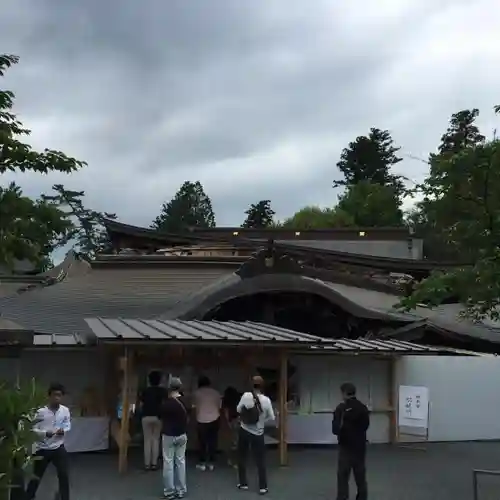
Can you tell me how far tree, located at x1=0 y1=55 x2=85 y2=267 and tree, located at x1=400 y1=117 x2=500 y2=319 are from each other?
7012mm

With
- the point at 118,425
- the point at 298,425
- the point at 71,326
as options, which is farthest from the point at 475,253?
the point at 71,326

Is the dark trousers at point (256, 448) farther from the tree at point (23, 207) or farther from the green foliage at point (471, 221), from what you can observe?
the tree at point (23, 207)

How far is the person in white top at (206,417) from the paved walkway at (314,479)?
325 mm

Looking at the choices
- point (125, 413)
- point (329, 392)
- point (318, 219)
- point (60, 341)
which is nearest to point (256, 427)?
point (125, 413)

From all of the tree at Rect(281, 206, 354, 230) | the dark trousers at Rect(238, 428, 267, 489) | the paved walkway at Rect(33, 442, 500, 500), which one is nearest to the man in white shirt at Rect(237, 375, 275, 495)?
the dark trousers at Rect(238, 428, 267, 489)

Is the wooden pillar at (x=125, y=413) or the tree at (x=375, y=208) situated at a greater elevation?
the tree at (x=375, y=208)

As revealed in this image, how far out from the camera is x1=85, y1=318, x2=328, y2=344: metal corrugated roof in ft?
39.9

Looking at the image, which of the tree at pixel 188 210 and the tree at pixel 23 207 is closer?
the tree at pixel 23 207

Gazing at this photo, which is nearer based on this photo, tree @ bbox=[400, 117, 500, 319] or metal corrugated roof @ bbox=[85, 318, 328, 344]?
tree @ bbox=[400, 117, 500, 319]

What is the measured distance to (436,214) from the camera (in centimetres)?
1234

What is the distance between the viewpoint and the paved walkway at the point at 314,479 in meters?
11.0

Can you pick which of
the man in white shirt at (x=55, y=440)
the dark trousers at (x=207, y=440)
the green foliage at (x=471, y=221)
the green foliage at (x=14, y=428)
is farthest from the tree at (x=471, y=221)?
the green foliage at (x=14, y=428)

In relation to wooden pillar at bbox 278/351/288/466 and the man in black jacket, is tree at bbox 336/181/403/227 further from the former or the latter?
the man in black jacket

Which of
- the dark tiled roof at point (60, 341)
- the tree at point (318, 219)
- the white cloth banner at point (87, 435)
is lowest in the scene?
the white cloth banner at point (87, 435)
